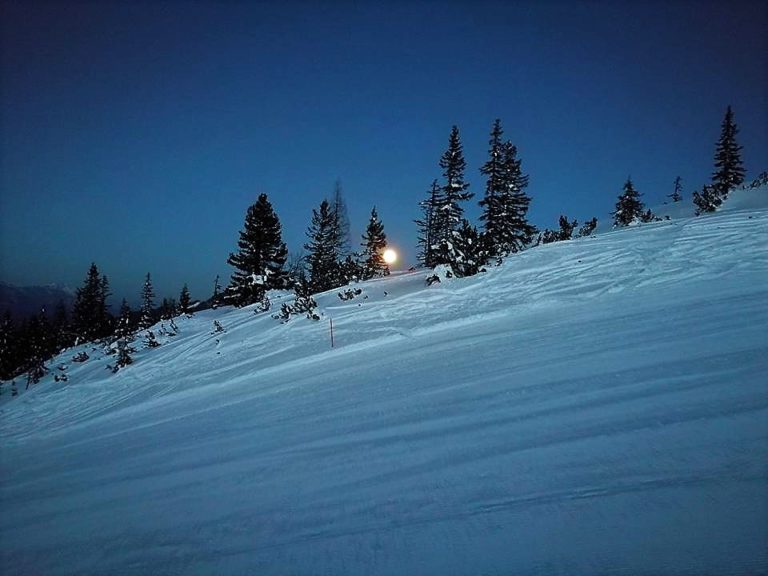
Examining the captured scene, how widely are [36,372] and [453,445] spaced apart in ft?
63.7

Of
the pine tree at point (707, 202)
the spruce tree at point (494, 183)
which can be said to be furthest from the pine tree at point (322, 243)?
the pine tree at point (707, 202)

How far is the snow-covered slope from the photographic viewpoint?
7.95 feet

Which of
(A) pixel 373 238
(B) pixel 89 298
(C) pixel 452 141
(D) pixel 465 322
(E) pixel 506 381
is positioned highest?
(C) pixel 452 141

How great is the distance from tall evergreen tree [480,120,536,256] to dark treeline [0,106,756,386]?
72mm

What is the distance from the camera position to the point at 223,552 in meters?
2.95

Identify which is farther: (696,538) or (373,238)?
(373,238)

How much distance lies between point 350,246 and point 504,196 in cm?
2178

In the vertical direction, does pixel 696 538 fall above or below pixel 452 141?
below

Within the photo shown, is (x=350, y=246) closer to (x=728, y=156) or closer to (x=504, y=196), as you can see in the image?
(x=504, y=196)

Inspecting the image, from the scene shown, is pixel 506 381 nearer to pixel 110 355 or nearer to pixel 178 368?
pixel 178 368

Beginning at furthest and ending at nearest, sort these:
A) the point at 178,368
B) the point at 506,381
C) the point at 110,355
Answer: the point at 110,355 → the point at 178,368 → the point at 506,381

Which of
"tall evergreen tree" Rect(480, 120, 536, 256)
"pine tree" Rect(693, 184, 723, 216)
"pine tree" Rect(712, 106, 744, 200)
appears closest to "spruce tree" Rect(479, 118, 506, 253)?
"tall evergreen tree" Rect(480, 120, 536, 256)

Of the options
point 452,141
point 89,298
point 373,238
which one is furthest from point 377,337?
point 89,298

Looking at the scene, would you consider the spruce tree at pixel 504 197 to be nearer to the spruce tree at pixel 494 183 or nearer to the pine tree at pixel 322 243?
the spruce tree at pixel 494 183
